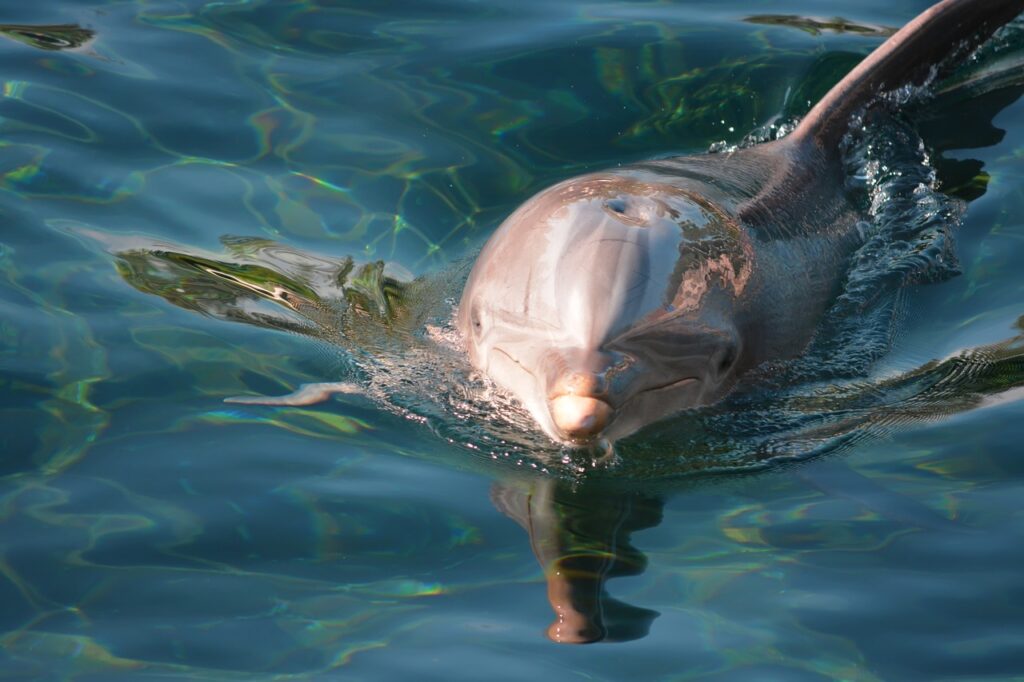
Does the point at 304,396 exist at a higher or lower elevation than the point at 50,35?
lower

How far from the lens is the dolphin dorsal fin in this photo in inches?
323

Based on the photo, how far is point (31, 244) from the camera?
7.46 meters

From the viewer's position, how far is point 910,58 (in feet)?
29.0

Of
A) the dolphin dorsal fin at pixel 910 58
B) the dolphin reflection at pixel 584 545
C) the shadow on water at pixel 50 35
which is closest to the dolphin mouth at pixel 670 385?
the dolphin reflection at pixel 584 545

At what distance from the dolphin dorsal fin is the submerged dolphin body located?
78cm

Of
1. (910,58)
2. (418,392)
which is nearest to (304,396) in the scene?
(418,392)

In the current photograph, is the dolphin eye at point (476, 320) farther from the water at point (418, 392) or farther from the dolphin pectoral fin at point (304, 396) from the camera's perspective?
the dolphin pectoral fin at point (304, 396)

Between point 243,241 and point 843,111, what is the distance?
375cm

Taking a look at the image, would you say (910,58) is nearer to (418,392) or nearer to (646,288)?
(646,288)

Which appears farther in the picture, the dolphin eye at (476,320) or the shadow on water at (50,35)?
the shadow on water at (50,35)

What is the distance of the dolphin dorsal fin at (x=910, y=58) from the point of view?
26.9ft

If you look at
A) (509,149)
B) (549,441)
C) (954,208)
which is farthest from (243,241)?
(954,208)

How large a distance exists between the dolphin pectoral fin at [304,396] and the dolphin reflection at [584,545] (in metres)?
1.08

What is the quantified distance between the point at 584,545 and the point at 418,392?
1.47 meters
